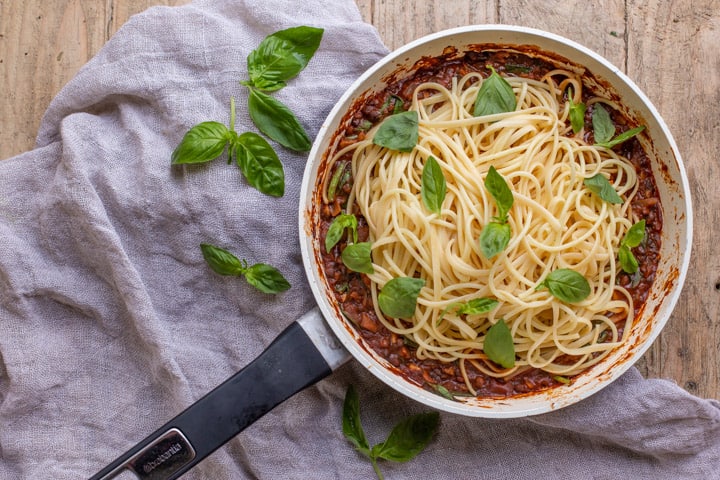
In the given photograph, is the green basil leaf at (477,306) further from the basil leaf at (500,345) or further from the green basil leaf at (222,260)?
the green basil leaf at (222,260)

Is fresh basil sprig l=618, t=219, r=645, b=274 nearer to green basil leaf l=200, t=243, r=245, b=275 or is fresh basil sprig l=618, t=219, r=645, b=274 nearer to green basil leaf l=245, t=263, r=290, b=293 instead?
green basil leaf l=245, t=263, r=290, b=293

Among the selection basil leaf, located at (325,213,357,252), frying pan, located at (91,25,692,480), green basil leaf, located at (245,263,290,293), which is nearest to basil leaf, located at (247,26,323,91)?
frying pan, located at (91,25,692,480)

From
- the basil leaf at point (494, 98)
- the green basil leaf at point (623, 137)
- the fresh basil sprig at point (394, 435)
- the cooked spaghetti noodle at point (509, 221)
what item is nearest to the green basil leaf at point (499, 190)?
the cooked spaghetti noodle at point (509, 221)

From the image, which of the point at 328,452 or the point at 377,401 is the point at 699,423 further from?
the point at 328,452

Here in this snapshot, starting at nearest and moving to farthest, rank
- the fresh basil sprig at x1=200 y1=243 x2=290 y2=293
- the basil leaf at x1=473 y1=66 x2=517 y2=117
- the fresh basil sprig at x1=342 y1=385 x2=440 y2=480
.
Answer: the basil leaf at x1=473 y1=66 x2=517 y2=117 < the fresh basil sprig at x1=200 y1=243 x2=290 y2=293 < the fresh basil sprig at x1=342 y1=385 x2=440 y2=480

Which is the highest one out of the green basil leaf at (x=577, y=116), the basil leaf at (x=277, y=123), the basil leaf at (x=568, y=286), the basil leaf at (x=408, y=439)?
the green basil leaf at (x=577, y=116)

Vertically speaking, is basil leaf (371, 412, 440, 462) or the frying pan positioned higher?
the frying pan
